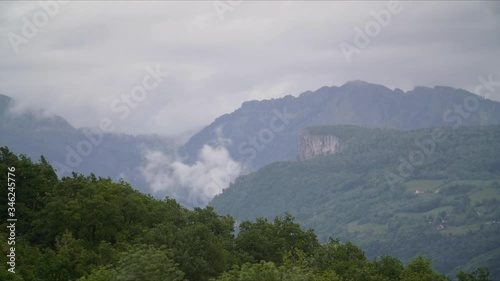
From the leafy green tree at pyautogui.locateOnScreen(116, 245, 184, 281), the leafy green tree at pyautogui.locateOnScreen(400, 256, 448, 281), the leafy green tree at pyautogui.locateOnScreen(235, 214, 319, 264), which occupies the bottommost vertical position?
the leafy green tree at pyautogui.locateOnScreen(116, 245, 184, 281)

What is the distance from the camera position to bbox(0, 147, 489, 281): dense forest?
61406 mm

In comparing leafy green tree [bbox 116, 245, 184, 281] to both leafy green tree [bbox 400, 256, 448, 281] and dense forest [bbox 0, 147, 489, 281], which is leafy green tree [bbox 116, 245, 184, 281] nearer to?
dense forest [bbox 0, 147, 489, 281]

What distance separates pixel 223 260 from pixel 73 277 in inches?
510

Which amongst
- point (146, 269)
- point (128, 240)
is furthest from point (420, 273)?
point (146, 269)

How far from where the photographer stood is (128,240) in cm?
7450

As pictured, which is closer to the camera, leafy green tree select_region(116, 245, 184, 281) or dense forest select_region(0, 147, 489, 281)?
leafy green tree select_region(116, 245, 184, 281)

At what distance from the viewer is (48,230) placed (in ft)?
240

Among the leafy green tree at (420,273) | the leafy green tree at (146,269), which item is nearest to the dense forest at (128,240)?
the leafy green tree at (420,273)

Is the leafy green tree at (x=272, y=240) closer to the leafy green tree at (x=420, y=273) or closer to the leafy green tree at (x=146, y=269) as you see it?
the leafy green tree at (x=420, y=273)

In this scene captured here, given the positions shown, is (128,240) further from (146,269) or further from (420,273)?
(420,273)

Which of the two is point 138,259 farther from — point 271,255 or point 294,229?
point 294,229

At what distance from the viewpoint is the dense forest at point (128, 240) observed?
6141cm

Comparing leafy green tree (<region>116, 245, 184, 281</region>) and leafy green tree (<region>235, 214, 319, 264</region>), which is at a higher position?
leafy green tree (<region>235, 214, 319, 264</region>)

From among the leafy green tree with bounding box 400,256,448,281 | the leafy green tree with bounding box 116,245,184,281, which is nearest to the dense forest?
the leafy green tree with bounding box 400,256,448,281
